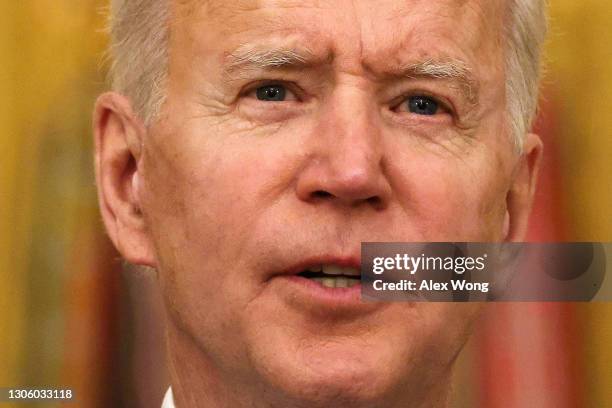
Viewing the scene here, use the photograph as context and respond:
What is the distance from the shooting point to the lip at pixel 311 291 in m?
1.14

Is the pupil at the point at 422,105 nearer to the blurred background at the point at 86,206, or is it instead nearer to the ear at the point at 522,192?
the ear at the point at 522,192

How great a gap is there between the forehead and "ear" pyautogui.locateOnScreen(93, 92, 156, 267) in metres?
0.15

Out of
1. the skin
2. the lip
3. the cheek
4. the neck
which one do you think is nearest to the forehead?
the skin

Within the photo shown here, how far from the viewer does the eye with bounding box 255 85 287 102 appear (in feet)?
3.96

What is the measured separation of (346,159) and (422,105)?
155 millimetres

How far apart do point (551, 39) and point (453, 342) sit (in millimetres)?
480

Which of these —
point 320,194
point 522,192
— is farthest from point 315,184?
point 522,192

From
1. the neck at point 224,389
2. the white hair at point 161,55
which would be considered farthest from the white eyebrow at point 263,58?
the neck at point 224,389

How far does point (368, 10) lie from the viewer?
46.5 inches

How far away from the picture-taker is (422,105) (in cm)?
124

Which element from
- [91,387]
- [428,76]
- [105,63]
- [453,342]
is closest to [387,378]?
[453,342]

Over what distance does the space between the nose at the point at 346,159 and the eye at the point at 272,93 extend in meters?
0.06

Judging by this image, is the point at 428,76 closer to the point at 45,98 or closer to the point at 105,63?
the point at 105,63

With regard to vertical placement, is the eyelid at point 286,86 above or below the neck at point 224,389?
above
